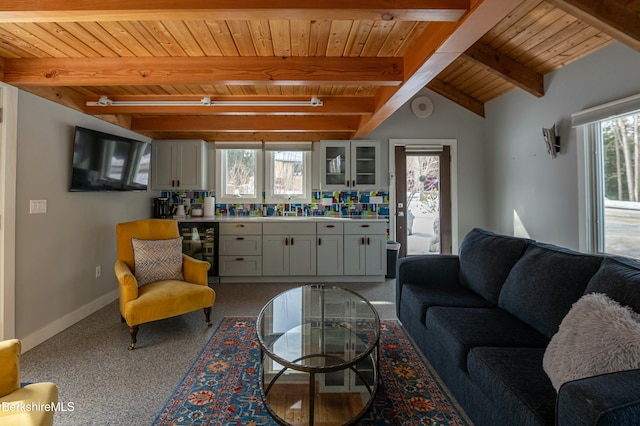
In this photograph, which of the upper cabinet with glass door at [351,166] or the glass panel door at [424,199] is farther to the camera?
the glass panel door at [424,199]

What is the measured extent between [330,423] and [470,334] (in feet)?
3.08

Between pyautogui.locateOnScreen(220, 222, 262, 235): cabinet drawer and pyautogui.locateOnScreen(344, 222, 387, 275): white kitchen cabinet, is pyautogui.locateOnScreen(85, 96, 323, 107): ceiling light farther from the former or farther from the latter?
pyautogui.locateOnScreen(344, 222, 387, 275): white kitchen cabinet

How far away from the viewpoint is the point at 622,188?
8.59ft

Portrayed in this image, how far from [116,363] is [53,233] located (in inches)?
57.3

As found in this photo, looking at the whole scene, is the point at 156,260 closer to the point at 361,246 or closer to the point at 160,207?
the point at 160,207

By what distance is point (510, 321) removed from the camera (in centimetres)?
180

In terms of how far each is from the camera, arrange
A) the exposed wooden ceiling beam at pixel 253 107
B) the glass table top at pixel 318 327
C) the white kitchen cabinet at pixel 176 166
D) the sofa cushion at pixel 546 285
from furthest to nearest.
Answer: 1. the white kitchen cabinet at pixel 176 166
2. the exposed wooden ceiling beam at pixel 253 107
3. the glass table top at pixel 318 327
4. the sofa cushion at pixel 546 285

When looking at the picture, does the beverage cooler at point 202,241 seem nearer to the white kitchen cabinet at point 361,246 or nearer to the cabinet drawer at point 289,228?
the cabinet drawer at point 289,228

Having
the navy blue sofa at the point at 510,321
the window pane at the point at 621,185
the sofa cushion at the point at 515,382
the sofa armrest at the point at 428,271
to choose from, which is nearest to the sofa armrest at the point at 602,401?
the navy blue sofa at the point at 510,321

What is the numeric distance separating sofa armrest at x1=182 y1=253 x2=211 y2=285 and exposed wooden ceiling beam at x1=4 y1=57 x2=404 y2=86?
1678 millimetres

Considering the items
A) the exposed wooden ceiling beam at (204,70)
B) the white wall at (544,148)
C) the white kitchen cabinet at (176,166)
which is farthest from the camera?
the white kitchen cabinet at (176,166)

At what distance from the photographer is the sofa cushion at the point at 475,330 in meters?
1.56

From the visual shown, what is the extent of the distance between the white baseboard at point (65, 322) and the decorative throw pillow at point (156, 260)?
806mm

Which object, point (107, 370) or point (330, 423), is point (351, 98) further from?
point (107, 370)
